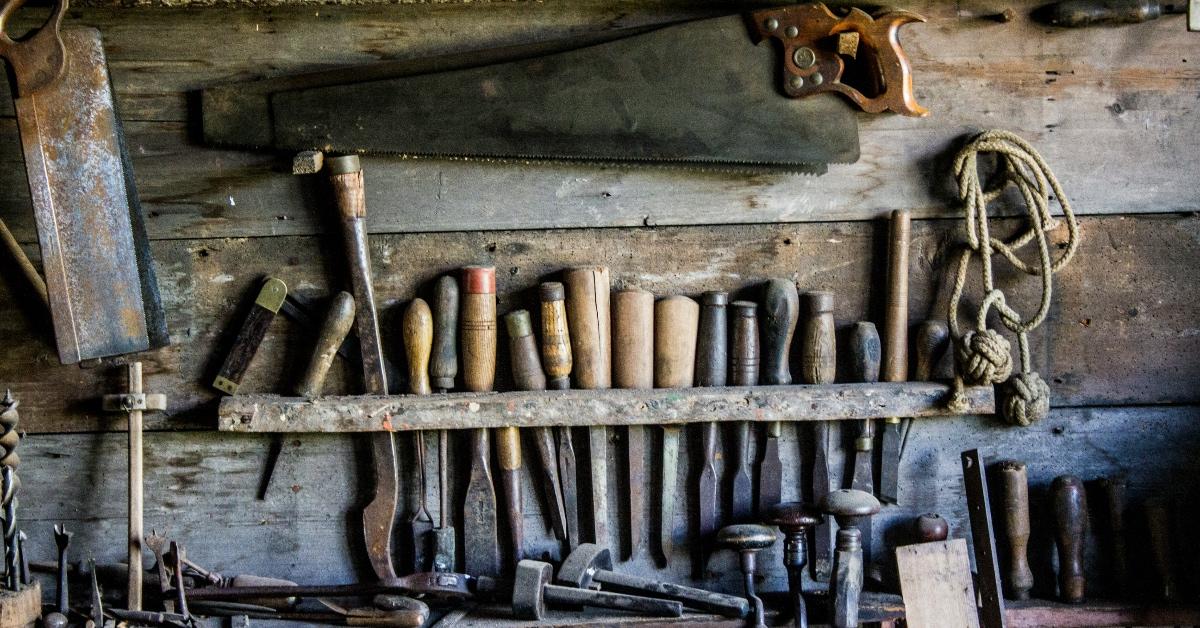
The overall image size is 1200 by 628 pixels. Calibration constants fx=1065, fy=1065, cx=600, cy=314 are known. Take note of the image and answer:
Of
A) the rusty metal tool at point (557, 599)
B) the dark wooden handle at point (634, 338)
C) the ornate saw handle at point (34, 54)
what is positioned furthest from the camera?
the dark wooden handle at point (634, 338)

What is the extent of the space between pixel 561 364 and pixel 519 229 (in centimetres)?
27

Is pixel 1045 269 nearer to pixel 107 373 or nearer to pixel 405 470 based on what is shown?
pixel 405 470

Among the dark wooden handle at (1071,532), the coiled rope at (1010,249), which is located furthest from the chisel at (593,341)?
the dark wooden handle at (1071,532)

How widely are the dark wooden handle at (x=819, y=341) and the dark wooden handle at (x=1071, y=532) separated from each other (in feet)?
1.58

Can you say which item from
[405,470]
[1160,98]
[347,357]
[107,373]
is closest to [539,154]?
[347,357]

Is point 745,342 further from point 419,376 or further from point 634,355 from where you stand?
point 419,376

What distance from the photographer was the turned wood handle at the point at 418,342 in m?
1.99

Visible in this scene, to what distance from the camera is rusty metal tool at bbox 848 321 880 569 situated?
2016 mm

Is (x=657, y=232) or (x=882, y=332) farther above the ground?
(x=657, y=232)

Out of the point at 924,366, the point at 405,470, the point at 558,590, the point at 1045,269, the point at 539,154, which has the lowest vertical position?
the point at 558,590

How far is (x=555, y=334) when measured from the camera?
199cm

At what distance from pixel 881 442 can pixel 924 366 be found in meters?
0.17

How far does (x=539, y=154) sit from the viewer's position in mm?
1978

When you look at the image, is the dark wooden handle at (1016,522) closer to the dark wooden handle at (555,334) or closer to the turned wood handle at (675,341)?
the turned wood handle at (675,341)
